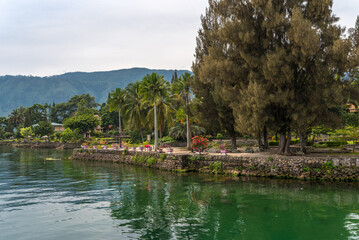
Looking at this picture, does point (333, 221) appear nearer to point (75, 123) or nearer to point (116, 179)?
point (116, 179)

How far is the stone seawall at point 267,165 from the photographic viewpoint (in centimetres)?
2492

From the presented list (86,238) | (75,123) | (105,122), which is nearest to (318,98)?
(86,238)

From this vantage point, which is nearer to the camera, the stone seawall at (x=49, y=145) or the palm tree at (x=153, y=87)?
the palm tree at (x=153, y=87)

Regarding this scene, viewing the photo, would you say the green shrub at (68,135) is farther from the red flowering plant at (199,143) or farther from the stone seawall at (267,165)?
the red flowering plant at (199,143)

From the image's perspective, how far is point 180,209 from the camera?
59.3 feet

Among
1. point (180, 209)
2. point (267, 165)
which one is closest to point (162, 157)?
point (267, 165)

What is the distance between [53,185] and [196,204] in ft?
46.5

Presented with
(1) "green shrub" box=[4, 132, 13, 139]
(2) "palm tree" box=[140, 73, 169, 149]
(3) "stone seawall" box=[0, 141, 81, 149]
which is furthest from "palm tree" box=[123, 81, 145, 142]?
(1) "green shrub" box=[4, 132, 13, 139]

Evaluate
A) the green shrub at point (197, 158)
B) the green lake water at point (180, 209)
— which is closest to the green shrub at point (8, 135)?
the green lake water at point (180, 209)

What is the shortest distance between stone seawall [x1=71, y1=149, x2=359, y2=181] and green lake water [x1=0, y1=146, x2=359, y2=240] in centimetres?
131

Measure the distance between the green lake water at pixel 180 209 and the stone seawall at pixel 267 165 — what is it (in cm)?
131

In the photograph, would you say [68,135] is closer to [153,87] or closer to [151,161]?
[153,87]

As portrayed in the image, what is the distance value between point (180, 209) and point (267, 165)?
12378 mm

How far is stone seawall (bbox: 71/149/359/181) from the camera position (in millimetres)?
24922
